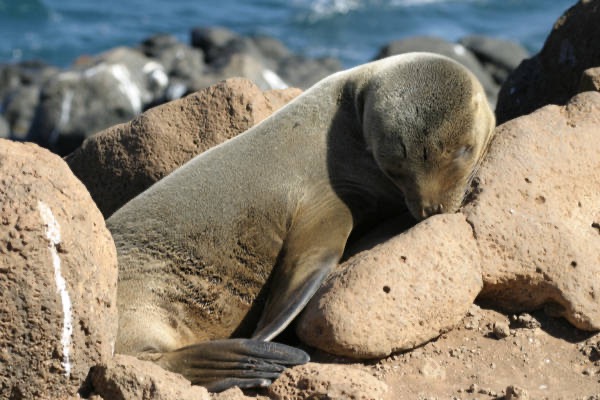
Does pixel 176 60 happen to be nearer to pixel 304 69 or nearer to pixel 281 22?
pixel 304 69

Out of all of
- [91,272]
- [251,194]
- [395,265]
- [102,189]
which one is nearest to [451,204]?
[395,265]

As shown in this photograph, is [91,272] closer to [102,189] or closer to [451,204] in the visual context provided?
[451,204]

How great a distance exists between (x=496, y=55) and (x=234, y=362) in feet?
55.0

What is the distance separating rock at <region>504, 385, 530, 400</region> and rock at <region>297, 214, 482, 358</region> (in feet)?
2.11

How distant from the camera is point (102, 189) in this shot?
24.9ft

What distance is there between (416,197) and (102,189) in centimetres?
285

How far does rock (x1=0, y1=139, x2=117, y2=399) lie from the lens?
441 centimetres

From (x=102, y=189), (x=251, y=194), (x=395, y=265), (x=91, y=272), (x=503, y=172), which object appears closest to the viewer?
(x=91, y=272)

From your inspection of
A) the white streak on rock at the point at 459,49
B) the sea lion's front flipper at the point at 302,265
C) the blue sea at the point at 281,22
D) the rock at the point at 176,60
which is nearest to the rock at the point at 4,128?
the rock at the point at 176,60

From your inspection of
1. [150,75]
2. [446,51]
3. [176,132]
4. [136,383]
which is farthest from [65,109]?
[136,383]

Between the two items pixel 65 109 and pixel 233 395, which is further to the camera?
pixel 65 109

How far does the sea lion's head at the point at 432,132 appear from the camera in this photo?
5723 mm

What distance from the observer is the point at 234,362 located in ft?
16.5

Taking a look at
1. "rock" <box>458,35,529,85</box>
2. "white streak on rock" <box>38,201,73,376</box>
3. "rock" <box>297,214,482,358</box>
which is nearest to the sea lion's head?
"rock" <box>297,214,482,358</box>
